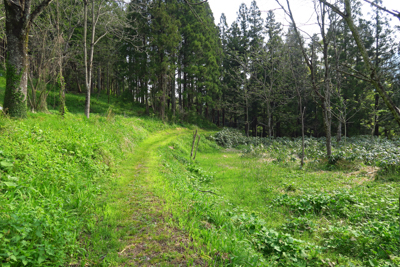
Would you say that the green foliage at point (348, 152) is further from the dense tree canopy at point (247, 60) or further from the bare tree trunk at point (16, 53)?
the bare tree trunk at point (16, 53)

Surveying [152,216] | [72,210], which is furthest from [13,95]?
[152,216]

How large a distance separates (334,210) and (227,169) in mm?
6269

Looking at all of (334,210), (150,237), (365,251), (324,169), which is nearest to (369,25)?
(324,169)

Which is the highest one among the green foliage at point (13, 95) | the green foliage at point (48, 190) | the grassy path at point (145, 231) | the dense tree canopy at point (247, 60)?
the dense tree canopy at point (247, 60)

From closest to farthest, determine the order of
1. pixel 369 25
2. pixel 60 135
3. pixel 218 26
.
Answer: pixel 60 135 < pixel 369 25 < pixel 218 26

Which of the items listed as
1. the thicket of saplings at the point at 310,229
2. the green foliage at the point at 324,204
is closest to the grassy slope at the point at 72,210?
the thicket of saplings at the point at 310,229

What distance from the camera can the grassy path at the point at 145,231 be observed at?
2814mm

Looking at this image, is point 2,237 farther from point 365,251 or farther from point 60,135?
Answer: point 365,251

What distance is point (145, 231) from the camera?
11.3ft

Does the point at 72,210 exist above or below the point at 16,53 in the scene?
below

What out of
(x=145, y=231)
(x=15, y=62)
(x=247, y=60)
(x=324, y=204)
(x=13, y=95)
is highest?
(x=247, y=60)

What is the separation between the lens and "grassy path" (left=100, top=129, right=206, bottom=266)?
281 centimetres

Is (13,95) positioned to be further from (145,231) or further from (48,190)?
(145,231)

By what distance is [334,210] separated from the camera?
5.09 meters
